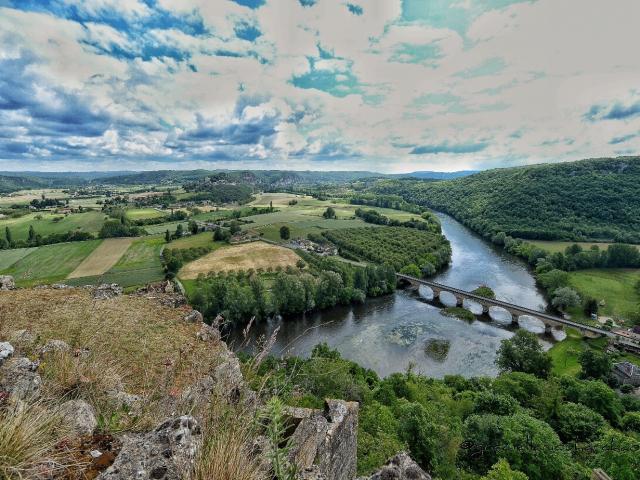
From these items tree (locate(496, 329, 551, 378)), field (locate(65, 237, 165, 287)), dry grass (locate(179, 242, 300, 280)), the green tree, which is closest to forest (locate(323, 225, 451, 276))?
dry grass (locate(179, 242, 300, 280))

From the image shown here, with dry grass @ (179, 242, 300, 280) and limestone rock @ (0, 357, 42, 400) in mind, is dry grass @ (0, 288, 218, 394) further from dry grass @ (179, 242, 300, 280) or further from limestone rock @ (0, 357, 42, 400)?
dry grass @ (179, 242, 300, 280)

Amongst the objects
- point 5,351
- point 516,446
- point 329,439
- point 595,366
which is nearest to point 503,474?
point 516,446

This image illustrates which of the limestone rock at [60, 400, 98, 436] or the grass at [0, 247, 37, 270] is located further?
the grass at [0, 247, 37, 270]

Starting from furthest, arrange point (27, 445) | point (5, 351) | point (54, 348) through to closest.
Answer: point (54, 348), point (5, 351), point (27, 445)

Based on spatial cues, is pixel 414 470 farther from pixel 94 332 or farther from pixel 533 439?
pixel 533 439

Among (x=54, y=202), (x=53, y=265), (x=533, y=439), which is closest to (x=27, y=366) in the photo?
(x=533, y=439)

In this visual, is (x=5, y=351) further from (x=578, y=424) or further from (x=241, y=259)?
(x=241, y=259)
